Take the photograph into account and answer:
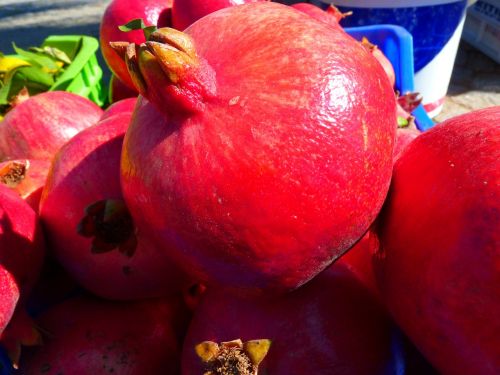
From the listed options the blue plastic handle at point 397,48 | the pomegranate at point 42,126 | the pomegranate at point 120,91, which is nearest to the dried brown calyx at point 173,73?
the pomegranate at point 42,126

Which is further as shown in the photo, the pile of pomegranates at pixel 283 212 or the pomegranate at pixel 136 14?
the pomegranate at pixel 136 14

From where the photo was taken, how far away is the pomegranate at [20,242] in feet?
2.48

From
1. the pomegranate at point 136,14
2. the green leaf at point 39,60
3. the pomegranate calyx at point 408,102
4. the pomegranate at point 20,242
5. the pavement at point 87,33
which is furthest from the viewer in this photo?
the pavement at point 87,33

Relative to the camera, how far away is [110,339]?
81 cm

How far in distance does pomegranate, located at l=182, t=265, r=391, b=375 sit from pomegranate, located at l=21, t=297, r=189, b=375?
12cm

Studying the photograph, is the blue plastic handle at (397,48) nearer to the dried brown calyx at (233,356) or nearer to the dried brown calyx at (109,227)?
the dried brown calyx at (109,227)

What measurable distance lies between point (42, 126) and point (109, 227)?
1.88 ft

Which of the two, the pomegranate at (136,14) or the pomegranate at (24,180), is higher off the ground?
the pomegranate at (136,14)

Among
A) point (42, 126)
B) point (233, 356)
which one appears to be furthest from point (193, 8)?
point (233, 356)

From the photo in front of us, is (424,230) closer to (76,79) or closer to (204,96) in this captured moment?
(204,96)

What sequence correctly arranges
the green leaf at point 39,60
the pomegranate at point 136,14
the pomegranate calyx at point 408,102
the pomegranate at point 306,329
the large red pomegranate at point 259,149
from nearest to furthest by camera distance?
the large red pomegranate at point 259,149 < the pomegranate at point 306,329 < the pomegranate at point 136,14 < the pomegranate calyx at point 408,102 < the green leaf at point 39,60

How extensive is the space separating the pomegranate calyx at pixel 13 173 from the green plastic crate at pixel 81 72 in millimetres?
720

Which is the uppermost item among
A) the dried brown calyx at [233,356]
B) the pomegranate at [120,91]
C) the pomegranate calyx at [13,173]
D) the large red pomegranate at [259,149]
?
the large red pomegranate at [259,149]

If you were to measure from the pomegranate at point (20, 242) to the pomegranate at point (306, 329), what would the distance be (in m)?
0.29
